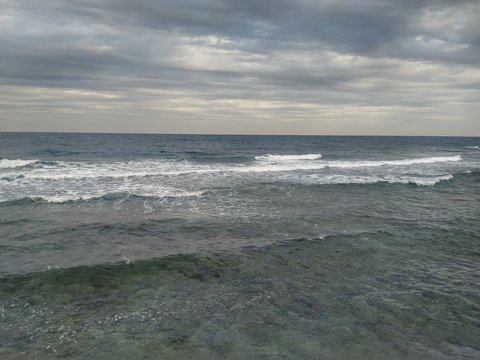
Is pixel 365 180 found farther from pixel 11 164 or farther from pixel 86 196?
pixel 11 164

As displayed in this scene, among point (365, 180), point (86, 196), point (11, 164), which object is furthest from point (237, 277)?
point (11, 164)

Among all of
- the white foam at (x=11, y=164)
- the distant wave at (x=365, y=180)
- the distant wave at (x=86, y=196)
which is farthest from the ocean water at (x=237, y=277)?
the white foam at (x=11, y=164)

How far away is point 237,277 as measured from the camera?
32.7 ft

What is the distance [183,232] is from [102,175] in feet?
53.5

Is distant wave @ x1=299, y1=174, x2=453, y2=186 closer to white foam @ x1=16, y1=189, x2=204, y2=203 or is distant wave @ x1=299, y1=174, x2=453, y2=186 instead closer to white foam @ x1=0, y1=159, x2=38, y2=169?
white foam @ x1=16, y1=189, x2=204, y2=203

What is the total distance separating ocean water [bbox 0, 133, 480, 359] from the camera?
699 cm

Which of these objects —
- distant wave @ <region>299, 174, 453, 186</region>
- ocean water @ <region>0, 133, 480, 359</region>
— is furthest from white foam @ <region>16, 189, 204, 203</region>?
distant wave @ <region>299, 174, 453, 186</region>

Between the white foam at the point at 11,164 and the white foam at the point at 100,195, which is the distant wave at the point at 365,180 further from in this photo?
the white foam at the point at 11,164

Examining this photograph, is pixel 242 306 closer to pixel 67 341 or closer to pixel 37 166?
pixel 67 341

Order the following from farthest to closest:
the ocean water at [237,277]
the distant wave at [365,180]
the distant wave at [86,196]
Answer: the distant wave at [365,180], the distant wave at [86,196], the ocean water at [237,277]

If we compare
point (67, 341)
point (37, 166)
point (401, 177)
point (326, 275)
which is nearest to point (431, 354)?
point (326, 275)

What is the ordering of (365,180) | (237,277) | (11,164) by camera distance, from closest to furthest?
(237,277) < (365,180) < (11,164)

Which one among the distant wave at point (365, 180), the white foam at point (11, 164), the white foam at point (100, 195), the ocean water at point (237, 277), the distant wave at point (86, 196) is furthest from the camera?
the white foam at point (11, 164)

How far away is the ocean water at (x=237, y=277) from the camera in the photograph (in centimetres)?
699
